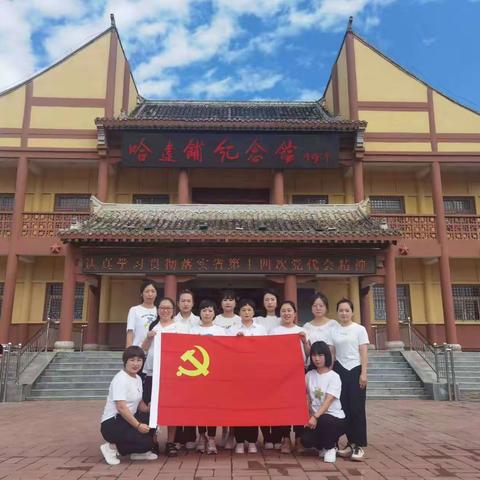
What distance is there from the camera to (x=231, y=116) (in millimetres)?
16641

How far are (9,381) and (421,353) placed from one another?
29.8 feet

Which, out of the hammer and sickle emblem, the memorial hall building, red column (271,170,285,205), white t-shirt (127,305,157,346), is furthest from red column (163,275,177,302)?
the hammer and sickle emblem

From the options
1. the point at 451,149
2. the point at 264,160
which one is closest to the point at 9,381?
the point at 264,160

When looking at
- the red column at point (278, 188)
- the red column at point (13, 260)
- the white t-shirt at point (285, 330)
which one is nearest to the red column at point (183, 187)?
the red column at point (278, 188)

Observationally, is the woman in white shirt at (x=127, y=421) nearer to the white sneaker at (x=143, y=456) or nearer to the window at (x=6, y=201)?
the white sneaker at (x=143, y=456)

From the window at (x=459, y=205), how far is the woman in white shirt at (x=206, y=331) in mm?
13037

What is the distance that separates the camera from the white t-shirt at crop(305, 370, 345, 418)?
162 inches

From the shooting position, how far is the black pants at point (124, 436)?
396 centimetres

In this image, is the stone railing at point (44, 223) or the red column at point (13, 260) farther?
the stone railing at point (44, 223)

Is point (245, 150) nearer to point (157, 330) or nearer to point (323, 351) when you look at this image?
point (157, 330)

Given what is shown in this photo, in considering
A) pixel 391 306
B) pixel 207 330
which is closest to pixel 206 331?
pixel 207 330

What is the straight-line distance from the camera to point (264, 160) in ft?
44.8

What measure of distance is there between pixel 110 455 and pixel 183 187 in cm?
1024

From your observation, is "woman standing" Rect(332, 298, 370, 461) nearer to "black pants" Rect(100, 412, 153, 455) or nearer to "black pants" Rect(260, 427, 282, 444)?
"black pants" Rect(260, 427, 282, 444)
